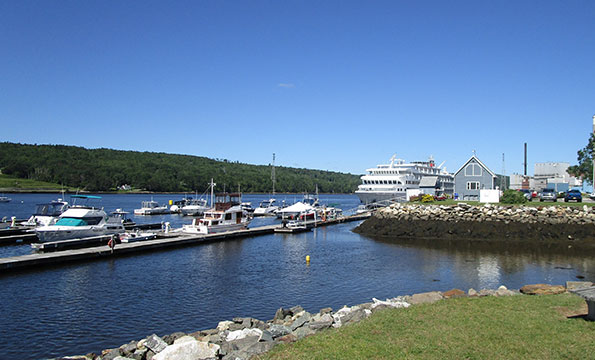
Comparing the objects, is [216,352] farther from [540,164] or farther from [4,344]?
[540,164]

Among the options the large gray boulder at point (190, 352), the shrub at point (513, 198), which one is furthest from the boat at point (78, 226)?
the shrub at point (513, 198)

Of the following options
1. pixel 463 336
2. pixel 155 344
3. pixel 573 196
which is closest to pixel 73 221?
pixel 155 344

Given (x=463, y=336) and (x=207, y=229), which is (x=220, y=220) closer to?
(x=207, y=229)

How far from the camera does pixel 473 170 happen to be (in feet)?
198

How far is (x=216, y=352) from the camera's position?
10.4 m

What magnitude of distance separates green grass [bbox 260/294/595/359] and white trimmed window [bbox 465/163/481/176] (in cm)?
5012

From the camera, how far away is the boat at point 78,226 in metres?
34.6

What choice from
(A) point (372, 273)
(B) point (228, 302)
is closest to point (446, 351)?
(B) point (228, 302)

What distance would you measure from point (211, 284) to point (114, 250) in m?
11.5

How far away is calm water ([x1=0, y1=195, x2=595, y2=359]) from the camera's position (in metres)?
16.2

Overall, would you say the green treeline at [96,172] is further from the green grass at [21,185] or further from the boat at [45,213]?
the boat at [45,213]

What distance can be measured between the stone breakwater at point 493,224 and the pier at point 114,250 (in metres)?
14.5

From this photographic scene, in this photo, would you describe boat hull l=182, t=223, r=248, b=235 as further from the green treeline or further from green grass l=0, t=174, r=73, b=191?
green grass l=0, t=174, r=73, b=191

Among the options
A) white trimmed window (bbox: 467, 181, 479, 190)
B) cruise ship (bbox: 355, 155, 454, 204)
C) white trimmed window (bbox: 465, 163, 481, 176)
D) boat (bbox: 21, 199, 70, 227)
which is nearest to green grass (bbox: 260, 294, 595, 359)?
boat (bbox: 21, 199, 70, 227)
